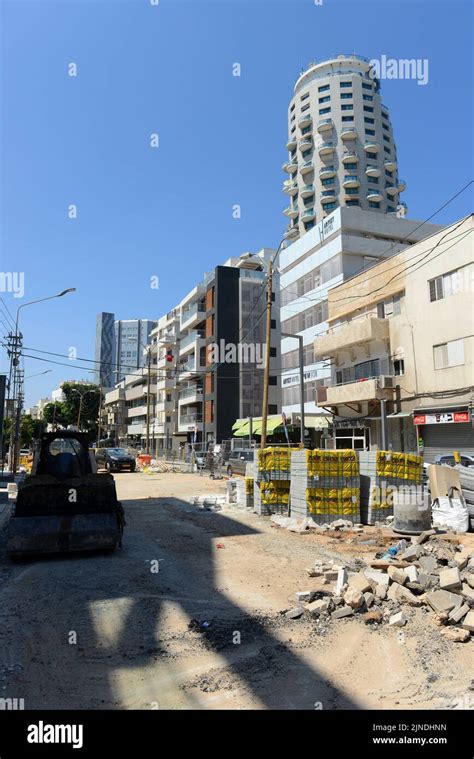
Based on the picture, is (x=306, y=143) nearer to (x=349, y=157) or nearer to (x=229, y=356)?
(x=349, y=157)

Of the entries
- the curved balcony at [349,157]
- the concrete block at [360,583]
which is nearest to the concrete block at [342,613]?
the concrete block at [360,583]

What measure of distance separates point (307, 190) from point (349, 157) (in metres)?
8.70

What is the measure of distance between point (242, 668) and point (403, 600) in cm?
240

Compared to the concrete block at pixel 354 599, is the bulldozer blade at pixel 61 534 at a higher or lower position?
higher

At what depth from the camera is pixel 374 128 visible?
85375 mm

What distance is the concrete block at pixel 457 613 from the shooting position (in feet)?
17.0

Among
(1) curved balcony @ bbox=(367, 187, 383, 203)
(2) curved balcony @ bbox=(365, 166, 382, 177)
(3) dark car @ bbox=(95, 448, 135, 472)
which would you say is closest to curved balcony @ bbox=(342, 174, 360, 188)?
(2) curved balcony @ bbox=(365, 166, 382, 177)

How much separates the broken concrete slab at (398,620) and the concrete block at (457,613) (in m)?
0.47

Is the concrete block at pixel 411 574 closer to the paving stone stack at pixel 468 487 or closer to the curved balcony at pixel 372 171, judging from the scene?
the paving stone stack at pixel 468 487

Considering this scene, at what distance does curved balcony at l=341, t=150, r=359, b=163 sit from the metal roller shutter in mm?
68904

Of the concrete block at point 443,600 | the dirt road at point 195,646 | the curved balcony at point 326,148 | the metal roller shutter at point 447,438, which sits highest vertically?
the curved balcony at point 326,148

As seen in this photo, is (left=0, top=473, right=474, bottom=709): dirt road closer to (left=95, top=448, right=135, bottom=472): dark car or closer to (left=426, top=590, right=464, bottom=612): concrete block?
(left=426, top=590, right=464, bottom=612): concrete block

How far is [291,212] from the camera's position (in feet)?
299

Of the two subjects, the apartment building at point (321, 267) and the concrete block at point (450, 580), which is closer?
the concrete block at point (450, 580)
